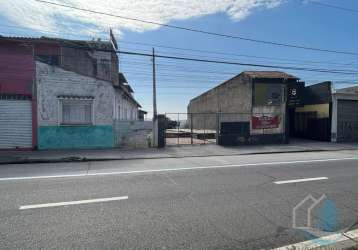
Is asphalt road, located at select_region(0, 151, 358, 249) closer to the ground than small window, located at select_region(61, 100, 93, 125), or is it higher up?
closer to the ground

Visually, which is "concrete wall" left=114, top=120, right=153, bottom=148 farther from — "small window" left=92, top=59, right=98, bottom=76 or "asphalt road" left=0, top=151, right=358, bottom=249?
"asphalt road" left=0, top=151, right=358, bottom=249

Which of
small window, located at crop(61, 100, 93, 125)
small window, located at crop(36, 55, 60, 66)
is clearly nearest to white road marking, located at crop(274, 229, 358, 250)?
small window, located at crop(61, 100, 93, 125)

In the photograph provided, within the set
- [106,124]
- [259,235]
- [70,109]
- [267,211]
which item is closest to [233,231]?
[259,235]

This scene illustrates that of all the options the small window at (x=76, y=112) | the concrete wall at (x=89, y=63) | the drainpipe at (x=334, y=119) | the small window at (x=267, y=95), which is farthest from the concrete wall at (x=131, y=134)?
the drainpipe at (x=334, y=119)

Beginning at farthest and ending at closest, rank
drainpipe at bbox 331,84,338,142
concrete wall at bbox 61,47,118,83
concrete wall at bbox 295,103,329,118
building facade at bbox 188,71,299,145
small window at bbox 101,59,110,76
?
concrete wall at bbox 295,103,329,118 → drainpipe at bbox 331,84,338,142 → building facade at bbox 188,71,299,145 → small window at bbox 101,59,110,76 → concrete wall at bbox 61,47,118,83

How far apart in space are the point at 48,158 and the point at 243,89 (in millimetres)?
15050

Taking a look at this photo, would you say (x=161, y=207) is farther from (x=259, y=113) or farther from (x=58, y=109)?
(x=259, y=113)

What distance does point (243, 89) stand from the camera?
65.2 feet

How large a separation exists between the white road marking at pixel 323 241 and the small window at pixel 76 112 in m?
12.9

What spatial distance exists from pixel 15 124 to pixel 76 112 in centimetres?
321

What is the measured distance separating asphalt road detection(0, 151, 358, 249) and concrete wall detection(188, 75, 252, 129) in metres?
11.2

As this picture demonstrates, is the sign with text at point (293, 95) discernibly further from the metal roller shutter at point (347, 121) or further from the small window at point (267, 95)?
the metal roller shutter at point (347, 121)

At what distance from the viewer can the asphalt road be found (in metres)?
3.55

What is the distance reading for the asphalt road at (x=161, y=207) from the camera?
3.55m
